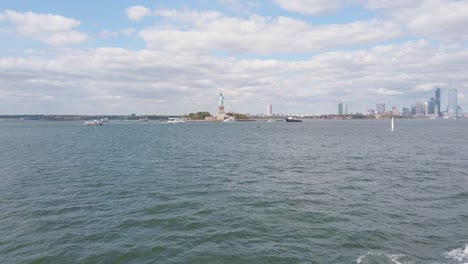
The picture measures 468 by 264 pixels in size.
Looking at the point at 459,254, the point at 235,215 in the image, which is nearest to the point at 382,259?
the point at 459,254

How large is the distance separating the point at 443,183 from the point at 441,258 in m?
21.2

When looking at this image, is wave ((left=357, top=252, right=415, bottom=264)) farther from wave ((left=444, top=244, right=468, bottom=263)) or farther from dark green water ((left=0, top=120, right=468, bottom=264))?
wave ((left=444, top=244, right=468, bottom=263))

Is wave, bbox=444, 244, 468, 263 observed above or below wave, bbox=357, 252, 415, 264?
below

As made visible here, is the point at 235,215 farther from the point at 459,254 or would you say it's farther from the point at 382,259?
the point at 459,254

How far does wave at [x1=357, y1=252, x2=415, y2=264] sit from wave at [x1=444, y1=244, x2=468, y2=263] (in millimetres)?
2549

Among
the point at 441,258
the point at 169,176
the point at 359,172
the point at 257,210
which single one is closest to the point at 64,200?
the point at 169,176

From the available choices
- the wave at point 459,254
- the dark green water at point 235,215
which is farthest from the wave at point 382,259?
the wave at point 459,254

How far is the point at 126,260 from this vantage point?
57.0 feet

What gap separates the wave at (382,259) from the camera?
16828mm

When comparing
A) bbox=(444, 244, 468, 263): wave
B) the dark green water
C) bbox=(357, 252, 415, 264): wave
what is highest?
the dark green water

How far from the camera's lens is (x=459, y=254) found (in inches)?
701

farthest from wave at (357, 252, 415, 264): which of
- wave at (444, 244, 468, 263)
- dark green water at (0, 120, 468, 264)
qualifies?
wave at (444, 244, 468, 263)

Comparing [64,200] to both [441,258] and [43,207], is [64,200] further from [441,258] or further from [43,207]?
[441,258]

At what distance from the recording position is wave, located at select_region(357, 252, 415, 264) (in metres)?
16.8
